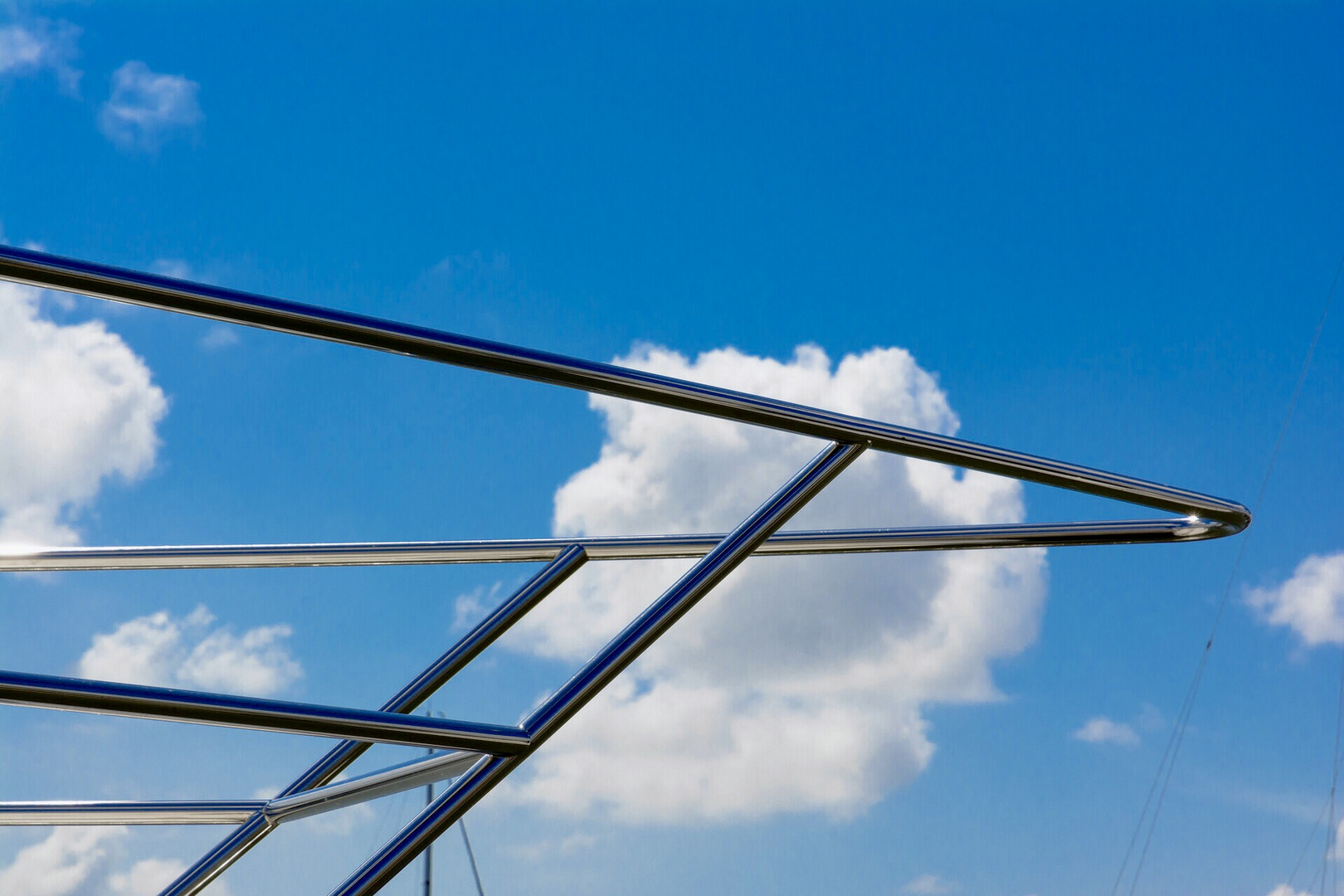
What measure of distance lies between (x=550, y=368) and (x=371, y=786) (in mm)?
611

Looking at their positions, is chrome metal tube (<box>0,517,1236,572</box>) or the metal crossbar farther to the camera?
chrome metal tube (<box>0,517,1236,572</box>)

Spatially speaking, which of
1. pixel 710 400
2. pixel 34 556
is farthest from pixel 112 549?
pixel 710 400

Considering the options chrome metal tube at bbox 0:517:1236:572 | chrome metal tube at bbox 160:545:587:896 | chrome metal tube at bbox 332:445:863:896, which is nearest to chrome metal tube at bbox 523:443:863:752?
chrome metal tube at bbox 332:445:863:896

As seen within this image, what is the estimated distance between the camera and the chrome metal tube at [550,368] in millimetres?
935

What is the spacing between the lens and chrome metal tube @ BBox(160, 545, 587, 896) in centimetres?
161

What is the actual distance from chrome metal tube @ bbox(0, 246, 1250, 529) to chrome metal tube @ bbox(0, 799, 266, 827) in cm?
100

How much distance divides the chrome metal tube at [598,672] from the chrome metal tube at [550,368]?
0.09 meters

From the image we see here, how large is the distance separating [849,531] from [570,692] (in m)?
0.59

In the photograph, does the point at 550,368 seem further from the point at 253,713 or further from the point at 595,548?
the point at 595,548

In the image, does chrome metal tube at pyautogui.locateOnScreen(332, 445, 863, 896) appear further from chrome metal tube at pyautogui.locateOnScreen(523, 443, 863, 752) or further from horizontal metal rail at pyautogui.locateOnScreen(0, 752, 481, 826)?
horizontal metal rail at pyautogui.locateOnScreen(0, 752, 481, 826)

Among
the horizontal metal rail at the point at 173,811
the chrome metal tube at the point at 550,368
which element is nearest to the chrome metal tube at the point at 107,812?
the horizontal metal rail at the point at 173,811

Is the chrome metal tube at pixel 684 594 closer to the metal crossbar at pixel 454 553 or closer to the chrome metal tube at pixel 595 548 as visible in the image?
the metal crossbar at pixel 454 553

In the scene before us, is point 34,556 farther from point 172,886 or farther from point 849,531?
point 849,531

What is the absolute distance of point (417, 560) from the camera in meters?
1.63
